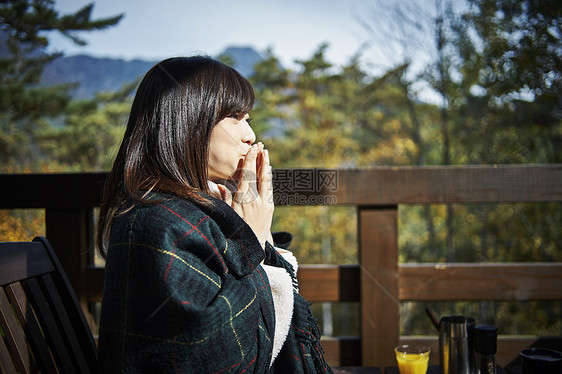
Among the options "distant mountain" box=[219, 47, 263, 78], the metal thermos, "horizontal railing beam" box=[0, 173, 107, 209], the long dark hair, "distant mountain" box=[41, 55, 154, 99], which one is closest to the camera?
the long dark hair

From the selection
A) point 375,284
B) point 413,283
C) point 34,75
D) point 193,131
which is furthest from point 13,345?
point 34,75

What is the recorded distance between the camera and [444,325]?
120cm

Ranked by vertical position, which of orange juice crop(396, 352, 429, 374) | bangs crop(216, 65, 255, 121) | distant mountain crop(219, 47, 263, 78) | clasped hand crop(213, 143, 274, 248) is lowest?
orange juice crop(396, 352, 429, 374)

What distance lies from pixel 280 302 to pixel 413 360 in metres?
0.42

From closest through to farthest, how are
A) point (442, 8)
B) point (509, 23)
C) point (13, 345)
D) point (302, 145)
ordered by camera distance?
point (13, 345)
point (509, 23)
point (442, 8)
point (302, 145)

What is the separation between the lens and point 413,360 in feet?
3.95

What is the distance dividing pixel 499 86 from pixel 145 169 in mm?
5019

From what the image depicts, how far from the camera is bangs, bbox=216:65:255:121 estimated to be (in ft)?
3.66

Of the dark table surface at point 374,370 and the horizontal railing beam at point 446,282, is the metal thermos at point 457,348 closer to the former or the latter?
the dark table surface at point 374,370

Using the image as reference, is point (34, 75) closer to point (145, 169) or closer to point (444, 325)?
point (145, 169)

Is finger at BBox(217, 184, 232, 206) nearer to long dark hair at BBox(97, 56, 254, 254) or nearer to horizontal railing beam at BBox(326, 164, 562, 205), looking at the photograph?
long dark hair at BBox(97, 56, 254, 254)

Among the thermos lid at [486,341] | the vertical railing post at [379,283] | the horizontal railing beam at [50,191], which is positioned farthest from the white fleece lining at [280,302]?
the horizontal railing beam at [50,191]

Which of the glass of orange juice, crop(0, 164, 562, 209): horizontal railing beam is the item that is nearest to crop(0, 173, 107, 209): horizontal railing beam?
crop(0, 164, 562, 209): horizontal railing beam

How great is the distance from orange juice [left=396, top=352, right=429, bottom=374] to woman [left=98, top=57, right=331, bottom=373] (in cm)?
22
